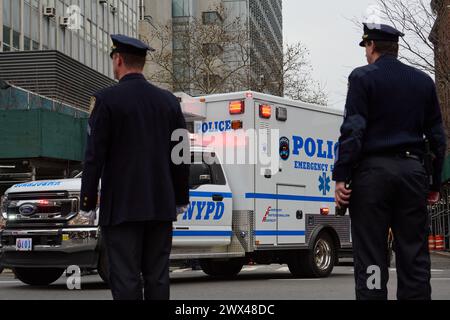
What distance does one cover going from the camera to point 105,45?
157 feet

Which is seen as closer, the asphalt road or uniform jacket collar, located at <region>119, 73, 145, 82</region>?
uniform jacket collar, located at <region>119, 73, 145, 82</region>

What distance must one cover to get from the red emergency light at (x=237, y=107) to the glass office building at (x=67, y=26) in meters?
22.8

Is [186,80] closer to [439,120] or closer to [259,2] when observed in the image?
[439,120]

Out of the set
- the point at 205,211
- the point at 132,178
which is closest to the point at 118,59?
the point at 132,178

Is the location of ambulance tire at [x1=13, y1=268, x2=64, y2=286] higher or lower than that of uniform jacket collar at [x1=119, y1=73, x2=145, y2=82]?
lower

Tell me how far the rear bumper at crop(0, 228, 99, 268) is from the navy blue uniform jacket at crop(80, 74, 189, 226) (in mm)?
6273

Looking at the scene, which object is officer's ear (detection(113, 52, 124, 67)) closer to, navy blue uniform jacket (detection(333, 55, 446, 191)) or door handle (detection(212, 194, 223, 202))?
navy blue uniform jacket (detection(333, 55, 446, 191))

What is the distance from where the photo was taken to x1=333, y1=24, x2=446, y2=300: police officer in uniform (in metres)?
4.80

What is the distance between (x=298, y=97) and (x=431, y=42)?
11.2 metres

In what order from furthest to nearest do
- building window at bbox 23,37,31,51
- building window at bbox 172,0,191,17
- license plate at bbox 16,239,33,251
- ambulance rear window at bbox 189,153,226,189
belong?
building window at bbox 172,0,191,17, building window at bbox 23,37,31,51, ambulance rear window at bbox 189,153,226,189, license plate at bbox 16,239,33,251

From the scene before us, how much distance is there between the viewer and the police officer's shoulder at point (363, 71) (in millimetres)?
4980

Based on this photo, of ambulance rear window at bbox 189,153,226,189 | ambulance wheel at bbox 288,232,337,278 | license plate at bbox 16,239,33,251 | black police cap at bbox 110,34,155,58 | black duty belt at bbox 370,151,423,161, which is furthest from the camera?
ambulance wheel at bbox 288,232,337,278

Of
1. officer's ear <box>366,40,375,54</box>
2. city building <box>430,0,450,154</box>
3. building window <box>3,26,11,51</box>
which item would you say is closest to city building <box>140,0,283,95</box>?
building window <box>3,26,11,51</box>
